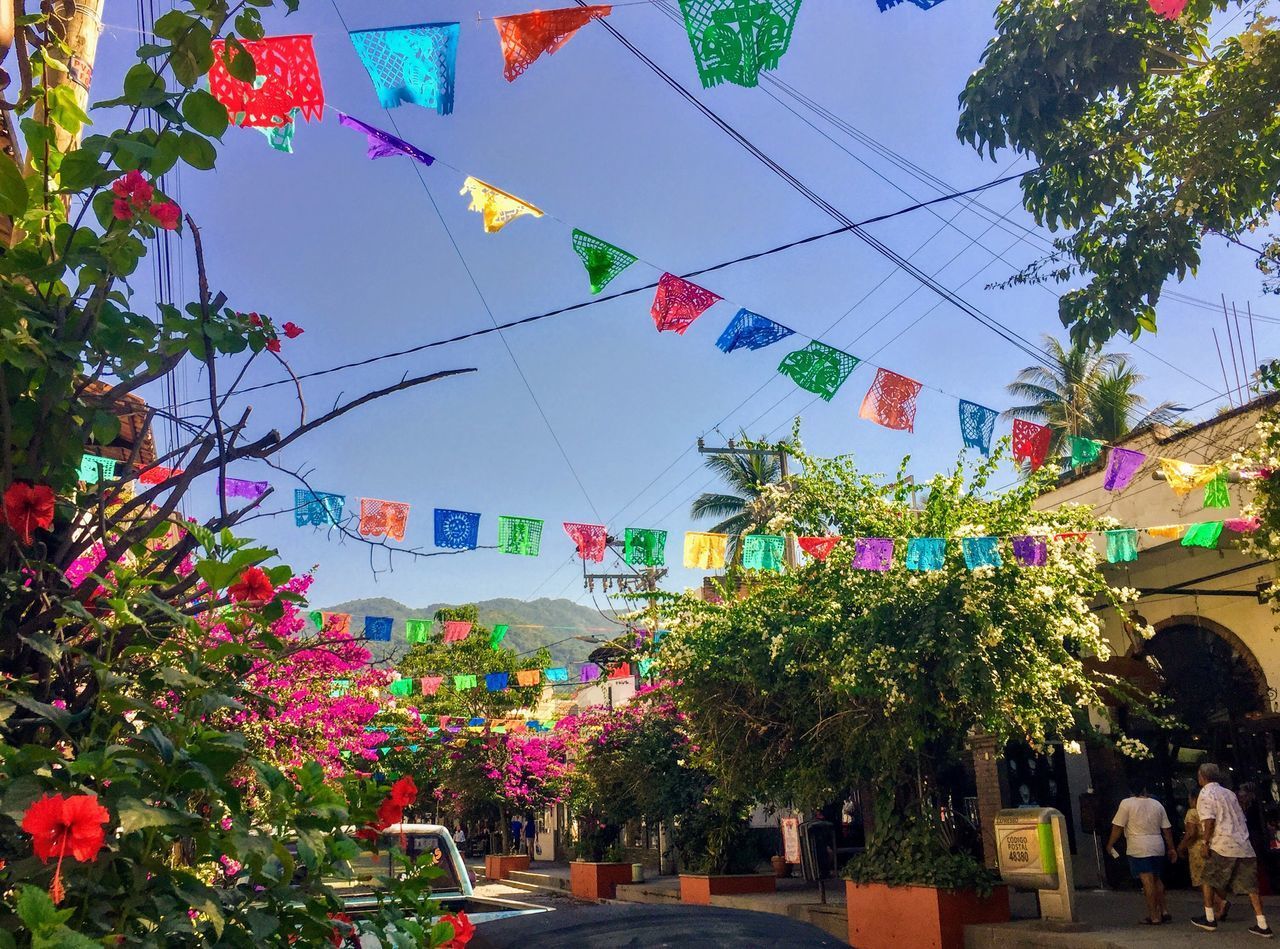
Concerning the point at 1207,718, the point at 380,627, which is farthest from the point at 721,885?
the point at 1207,718

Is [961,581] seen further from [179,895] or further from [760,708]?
[179,895]

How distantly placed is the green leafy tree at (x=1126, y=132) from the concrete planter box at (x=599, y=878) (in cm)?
1666

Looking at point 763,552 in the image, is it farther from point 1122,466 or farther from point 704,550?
point 1122,466

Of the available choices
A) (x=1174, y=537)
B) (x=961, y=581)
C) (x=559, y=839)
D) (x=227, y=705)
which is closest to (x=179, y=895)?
(x=227, y=705)

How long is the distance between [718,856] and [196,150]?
698 inches

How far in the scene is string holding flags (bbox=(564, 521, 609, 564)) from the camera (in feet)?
51.7

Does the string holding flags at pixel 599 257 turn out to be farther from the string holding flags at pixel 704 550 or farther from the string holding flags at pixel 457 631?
the string holding flags at pixel 457 631

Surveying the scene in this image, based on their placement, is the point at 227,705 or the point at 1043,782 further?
the point at 1043,782

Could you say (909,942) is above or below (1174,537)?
below

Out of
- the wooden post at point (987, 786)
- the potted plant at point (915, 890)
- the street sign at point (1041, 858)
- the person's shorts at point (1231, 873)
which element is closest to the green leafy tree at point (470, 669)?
the wooden post at point (987, 786)

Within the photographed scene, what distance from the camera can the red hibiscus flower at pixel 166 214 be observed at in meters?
2.68

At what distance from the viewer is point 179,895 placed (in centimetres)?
209

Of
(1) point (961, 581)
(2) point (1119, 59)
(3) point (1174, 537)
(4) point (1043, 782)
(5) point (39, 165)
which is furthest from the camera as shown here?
(4) point (1043, 782)

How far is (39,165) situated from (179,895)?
6.64 ft
